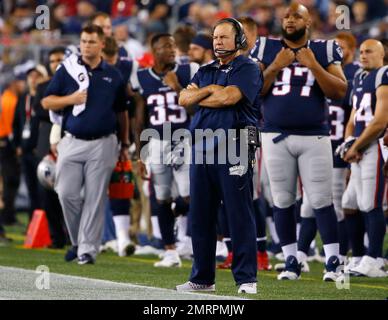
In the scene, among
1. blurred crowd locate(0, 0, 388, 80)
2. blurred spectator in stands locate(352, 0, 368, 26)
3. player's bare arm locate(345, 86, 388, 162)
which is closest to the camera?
player's bare arm locate(345, 86, 388, 162)

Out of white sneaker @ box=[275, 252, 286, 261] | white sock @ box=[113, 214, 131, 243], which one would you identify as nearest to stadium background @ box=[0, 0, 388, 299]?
white sock @ box=[113, 214, 131, 243]

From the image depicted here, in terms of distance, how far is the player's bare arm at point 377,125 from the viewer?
31.1 feet

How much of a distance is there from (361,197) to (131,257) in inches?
111

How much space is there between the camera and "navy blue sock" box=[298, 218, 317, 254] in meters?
Result: 9.98

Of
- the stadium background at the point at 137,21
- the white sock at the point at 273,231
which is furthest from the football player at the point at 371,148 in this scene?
the stadium background at the point at 137,21

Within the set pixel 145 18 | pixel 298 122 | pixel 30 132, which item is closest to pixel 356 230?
pixel 298 122

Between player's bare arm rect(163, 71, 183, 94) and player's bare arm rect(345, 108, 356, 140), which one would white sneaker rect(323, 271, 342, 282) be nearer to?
player's bare arm rect(345, 108, 356, 140)

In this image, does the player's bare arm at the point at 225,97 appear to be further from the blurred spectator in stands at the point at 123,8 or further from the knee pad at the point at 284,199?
the blurred spectator in stands at the point at 123,8

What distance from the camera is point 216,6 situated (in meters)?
20.7

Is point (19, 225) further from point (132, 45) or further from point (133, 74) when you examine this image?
point (133, 74)

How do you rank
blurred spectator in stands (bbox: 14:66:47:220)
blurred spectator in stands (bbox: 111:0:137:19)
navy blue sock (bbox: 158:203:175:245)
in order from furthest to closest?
blurred spectator in stands (bbox: 111:0:137:19) < blurred spectator in stands (bbox: 14:66:47:220) < navy blue sock (bbox: 158:203:175:245)

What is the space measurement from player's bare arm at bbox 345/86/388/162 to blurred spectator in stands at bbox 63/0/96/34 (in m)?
9.58

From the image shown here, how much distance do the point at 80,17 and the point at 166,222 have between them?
9.53 meters
